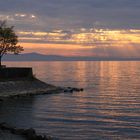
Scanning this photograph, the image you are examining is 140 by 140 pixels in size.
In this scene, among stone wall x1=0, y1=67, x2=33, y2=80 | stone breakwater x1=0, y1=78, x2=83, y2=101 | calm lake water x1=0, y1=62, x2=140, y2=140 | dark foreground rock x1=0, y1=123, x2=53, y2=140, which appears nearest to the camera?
dark foreground rock x1=0, y1=123, x2=53, y2=140

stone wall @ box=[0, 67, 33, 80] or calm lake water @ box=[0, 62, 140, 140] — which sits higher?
stone wall @ box=[0, 67, 33, 80]

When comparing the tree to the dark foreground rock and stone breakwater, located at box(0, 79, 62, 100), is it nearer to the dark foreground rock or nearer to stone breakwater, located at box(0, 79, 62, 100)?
stone breakwater, located at box(0, 79, 62, 100)

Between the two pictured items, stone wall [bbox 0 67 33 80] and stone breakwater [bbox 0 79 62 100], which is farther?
stone wall [bbox 0 67 33 80]

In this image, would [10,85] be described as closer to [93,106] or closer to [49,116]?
[93,106]

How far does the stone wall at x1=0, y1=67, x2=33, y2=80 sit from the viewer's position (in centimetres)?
9500

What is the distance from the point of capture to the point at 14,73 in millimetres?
98125

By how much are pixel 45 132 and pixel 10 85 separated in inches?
1711

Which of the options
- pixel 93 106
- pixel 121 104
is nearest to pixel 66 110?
pixel 93 106

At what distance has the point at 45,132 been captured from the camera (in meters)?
47.3

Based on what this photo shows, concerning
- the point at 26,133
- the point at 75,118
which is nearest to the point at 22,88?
the point at 75,118

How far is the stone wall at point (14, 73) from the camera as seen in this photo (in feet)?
312

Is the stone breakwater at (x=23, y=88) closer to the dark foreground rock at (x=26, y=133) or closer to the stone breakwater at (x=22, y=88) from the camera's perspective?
the stone breakwater at (x=22, y=88)

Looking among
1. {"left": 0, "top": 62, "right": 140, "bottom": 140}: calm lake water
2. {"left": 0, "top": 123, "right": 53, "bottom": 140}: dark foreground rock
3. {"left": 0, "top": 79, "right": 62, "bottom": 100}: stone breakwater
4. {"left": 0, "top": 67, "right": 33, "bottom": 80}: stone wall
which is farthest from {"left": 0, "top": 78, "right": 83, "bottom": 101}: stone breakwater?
{"left": 0, "top": 123, "right": 53, "bottom": 140}: dark foreground rock

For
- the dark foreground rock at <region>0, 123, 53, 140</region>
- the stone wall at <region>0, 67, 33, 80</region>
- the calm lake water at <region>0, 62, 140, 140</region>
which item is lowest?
the calm lake water at <region>0, 62, 140, 140</region>
